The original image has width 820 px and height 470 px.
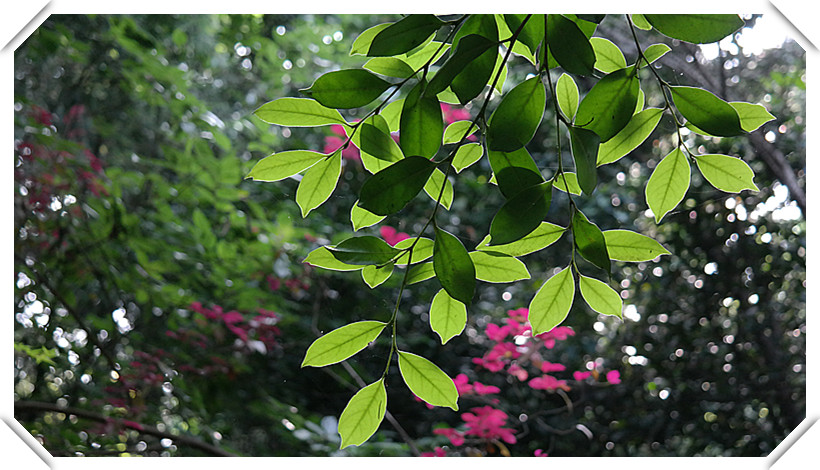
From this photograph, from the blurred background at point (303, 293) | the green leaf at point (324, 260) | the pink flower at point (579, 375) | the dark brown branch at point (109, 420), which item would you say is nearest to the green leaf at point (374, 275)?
the green leaf at point (324, 260)

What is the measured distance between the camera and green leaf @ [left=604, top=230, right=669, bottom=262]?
9.5 inches

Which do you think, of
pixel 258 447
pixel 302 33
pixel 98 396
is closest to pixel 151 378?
pixel 98 396

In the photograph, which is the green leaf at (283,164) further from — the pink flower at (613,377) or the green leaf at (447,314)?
the pink flower at (613,377)

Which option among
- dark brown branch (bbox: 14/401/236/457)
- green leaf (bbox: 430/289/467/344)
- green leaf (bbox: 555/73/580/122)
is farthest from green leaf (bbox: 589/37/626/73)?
dark brown branch (bbox: 14/401/236/457)

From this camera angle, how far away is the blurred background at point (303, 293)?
1.05 meters

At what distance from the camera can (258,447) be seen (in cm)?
113

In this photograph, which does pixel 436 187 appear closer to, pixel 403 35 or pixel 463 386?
pixel 403 35

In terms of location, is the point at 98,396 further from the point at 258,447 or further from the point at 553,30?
the point at 553,30

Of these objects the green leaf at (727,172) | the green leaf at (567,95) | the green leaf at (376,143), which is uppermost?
the green leaf at (567,95)

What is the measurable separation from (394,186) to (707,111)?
4.6 inches

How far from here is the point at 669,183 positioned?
0.24m

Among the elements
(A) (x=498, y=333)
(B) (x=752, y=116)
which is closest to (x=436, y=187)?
(B) (x=752, y=116)

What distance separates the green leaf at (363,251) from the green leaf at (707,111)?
0.12 m

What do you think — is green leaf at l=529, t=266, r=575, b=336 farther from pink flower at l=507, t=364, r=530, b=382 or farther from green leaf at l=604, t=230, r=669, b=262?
pink flower at l=507, t=364, r=530, b=382
